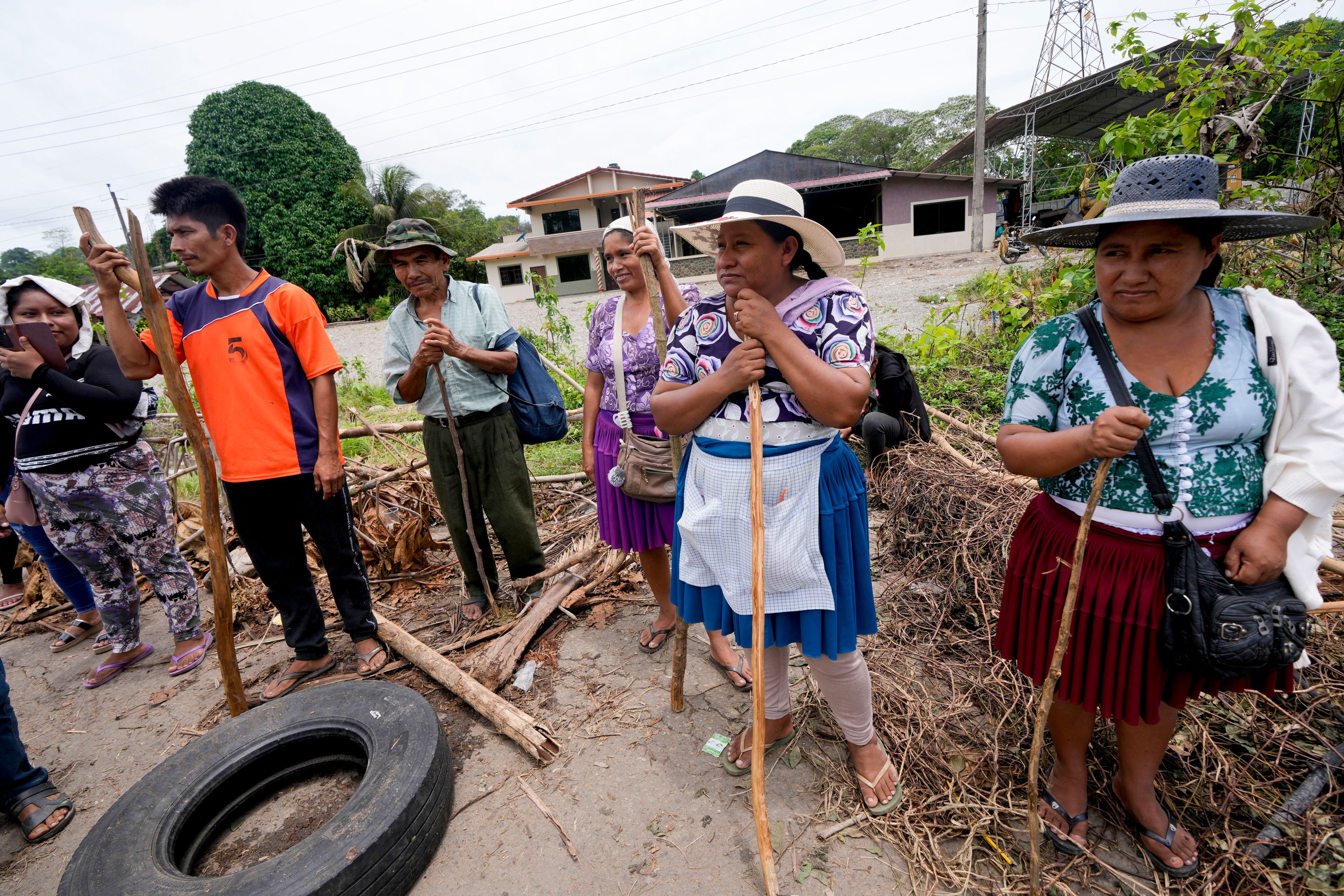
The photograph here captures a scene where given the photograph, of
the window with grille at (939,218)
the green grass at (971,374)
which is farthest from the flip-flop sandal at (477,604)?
the window with grille at (939,218)

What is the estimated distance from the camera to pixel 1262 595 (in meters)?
1.52

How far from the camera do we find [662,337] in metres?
2.47

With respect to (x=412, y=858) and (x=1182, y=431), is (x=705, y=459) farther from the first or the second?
(x=412, y=858)

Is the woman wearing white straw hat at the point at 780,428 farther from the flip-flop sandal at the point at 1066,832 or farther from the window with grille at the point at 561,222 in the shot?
the window with grille at the point at 561,222

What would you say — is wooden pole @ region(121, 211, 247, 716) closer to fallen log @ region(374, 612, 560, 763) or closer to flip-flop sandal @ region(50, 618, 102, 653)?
fallen log @ region(374, 612, 560, 763)

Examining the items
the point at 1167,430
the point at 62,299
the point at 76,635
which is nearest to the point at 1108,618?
the point at 1167,430

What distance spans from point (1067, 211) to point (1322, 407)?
18880mm

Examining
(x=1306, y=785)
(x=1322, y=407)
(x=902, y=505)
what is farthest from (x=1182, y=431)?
(x=902, y=505)

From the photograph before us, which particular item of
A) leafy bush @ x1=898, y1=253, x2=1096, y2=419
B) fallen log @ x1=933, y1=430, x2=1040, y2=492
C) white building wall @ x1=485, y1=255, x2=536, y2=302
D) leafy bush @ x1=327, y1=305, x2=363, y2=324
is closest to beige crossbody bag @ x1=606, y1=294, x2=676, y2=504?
fallen log @ x1=933, y1=430, x2=1040, y2=492

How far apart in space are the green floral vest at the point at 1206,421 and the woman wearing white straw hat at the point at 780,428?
58 centimetres

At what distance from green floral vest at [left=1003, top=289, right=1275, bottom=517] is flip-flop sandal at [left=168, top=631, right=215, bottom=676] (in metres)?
4.35

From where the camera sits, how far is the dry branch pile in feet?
6.08

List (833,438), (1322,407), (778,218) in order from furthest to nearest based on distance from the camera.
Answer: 1. (833,438)
2. (778,218)
3. (1322,407)

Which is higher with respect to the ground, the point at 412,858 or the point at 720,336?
the point at 720,336
